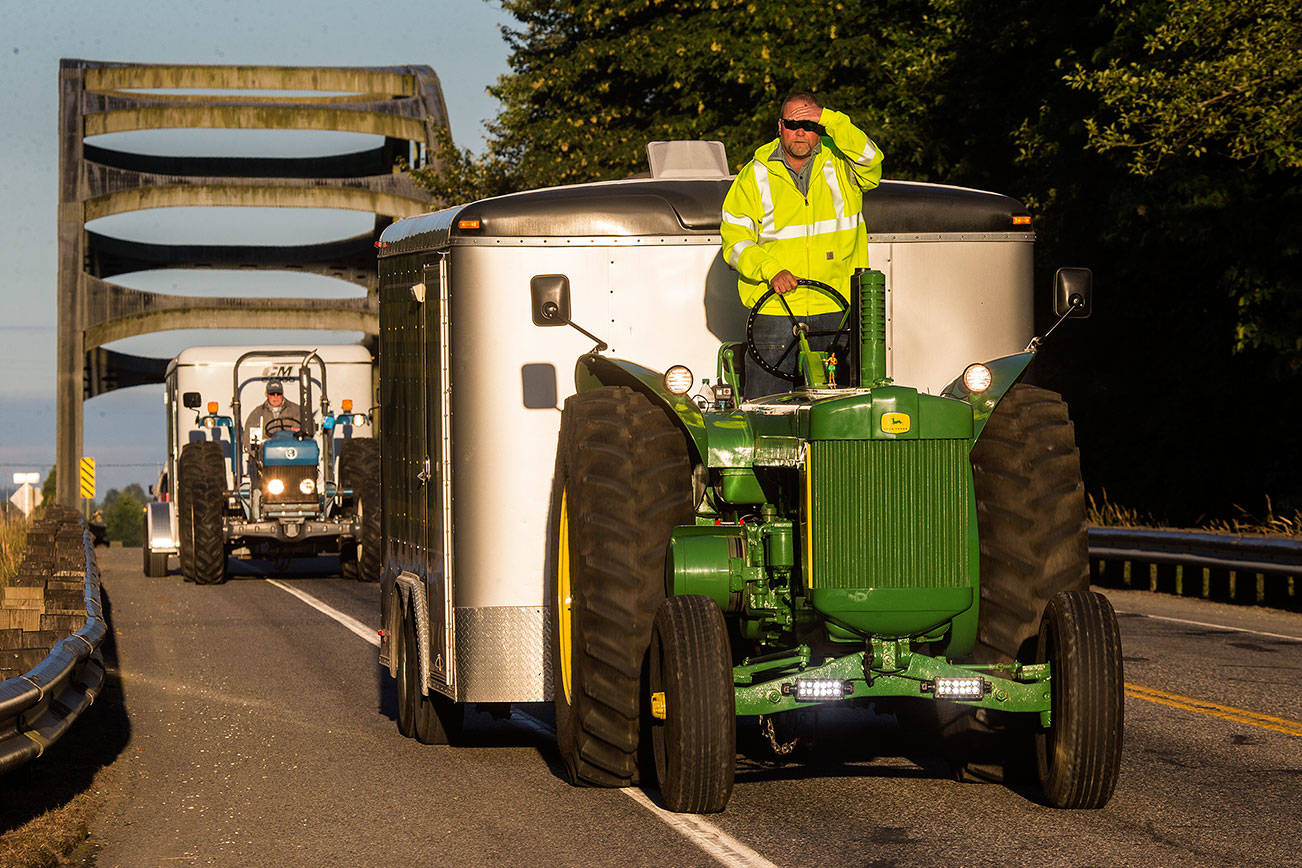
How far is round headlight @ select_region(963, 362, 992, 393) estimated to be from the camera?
830cm

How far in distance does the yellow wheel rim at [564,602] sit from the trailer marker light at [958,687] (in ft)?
6.87

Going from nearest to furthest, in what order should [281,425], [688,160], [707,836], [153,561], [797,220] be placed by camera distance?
1. [707,836]
2. [797,220]
3. [688,160]
4. [281,425]
5. [153,561]

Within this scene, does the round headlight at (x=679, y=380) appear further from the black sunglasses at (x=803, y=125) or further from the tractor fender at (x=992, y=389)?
the black sunglasses at (x=803, y=125)

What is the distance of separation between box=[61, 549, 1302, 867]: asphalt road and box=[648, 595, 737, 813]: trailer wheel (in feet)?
0.66

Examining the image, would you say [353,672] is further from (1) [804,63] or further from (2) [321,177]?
(2) [321,177]

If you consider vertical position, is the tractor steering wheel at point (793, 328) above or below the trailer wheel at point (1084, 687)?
above

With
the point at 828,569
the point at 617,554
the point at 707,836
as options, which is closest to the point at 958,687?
the point at 828,569

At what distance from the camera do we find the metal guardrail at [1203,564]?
19.1m

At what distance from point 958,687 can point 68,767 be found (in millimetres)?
5212

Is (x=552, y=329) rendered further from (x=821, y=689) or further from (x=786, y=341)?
(x=821, y=689)

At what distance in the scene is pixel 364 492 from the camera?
25.7 metres

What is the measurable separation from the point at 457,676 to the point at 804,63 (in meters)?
28.2

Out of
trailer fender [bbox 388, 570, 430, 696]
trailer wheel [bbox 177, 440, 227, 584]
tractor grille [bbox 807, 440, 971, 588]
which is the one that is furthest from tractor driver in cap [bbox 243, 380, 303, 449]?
tractor grille [bbox 807, 440, 971, 588]

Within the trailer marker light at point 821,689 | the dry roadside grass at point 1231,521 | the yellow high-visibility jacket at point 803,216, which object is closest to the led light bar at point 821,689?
the trailer marker light at point 821,689
